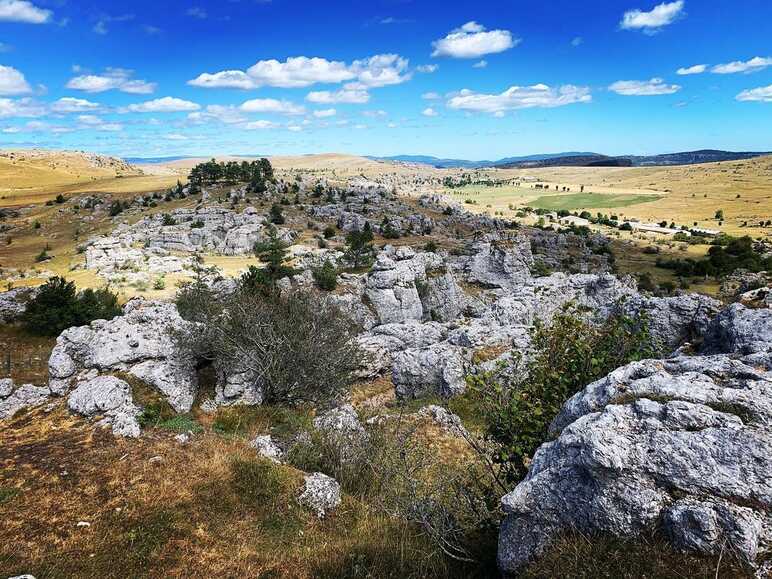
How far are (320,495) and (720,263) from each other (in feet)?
205

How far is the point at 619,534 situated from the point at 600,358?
3.21 metres

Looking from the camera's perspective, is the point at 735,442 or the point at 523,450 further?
the point at 523,450

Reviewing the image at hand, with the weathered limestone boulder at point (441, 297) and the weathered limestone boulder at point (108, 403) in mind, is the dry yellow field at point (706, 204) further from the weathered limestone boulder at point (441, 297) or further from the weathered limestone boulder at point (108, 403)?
the weathered limestone boulder at point (108, 403)

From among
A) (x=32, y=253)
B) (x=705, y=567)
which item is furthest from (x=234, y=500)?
(x=32, y=253)

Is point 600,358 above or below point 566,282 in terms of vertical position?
Result: above

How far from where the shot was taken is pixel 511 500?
5.43 meters

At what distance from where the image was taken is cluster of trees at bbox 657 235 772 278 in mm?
50766

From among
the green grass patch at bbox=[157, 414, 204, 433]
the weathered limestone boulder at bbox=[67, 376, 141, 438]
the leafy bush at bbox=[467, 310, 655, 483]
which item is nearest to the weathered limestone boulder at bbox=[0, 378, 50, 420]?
the weathered limestone boulder at bbox=[67, 376, 141, 438]

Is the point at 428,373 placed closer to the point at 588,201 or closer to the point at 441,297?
the point at 441,297

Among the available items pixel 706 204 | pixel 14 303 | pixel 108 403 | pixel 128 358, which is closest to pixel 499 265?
pixel 128 358

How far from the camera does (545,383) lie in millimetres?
7469

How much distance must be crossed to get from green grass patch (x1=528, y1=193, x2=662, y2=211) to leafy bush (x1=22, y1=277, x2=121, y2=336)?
141973 mm

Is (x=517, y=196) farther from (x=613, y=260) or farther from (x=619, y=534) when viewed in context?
(x=619, y=534)

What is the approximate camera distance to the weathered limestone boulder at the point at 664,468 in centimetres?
432
